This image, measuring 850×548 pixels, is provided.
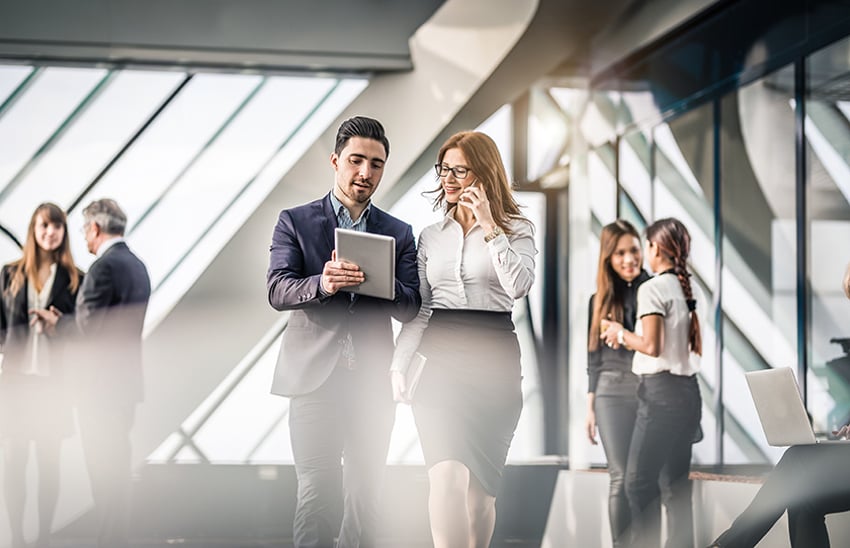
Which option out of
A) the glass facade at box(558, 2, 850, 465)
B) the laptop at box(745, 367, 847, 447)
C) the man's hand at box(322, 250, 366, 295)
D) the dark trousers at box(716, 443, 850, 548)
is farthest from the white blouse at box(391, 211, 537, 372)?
the glass facade at box(558, 2, 850, 465)

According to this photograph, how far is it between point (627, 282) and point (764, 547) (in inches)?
62.4

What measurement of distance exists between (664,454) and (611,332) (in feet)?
2.27

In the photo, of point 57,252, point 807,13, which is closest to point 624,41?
point 807,13

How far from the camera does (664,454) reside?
5.23 m

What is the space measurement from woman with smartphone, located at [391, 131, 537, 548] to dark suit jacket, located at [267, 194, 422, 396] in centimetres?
9

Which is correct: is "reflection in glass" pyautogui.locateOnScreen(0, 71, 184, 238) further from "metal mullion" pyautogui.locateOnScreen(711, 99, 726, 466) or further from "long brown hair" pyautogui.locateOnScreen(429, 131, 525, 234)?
"long brown hair" pyautogui.locateOnScreen(429, 131, 525, 234)

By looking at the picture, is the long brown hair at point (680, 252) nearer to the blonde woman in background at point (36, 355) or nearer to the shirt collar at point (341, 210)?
the shirt collar at point (341, 210)

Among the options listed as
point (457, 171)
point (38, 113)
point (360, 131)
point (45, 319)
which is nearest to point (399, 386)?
point (457, 171)

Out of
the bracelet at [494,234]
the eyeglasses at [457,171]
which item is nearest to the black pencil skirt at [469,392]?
the bracelet at [494,234]

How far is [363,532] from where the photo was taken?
3.66 metres

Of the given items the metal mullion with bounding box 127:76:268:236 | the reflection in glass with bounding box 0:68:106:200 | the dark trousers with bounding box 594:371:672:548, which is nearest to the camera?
the dark trousers with bounding box 594:371:672:548

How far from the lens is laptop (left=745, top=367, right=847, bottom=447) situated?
4016 mm

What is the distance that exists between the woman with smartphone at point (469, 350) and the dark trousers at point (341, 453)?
5.2 inches

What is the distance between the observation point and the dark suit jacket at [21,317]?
19.5ft
